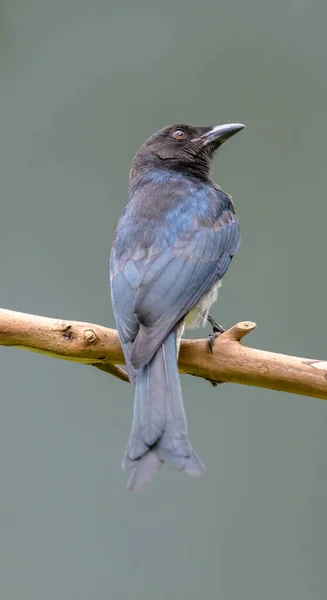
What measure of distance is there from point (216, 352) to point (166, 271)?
34 cm

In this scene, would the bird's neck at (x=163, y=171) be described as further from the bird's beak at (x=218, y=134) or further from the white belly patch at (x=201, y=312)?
the white belly patch at (x=201, y=312)

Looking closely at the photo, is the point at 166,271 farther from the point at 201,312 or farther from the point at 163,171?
the point at 163,171

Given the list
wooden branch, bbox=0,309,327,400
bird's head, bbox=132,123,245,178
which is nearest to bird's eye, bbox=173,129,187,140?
bird's head, bbox=132,123,245,178

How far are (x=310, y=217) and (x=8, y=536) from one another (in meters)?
2.32

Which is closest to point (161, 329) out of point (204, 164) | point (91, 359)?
point (91, 359)

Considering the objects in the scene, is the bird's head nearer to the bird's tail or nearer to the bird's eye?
the bird's eye

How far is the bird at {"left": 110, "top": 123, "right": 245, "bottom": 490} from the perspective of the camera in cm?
239

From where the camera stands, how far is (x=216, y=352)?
2.73 meters

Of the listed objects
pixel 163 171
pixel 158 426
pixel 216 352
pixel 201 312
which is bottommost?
pixel 158 426

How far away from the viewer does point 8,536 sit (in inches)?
160

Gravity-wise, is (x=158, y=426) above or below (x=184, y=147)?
below

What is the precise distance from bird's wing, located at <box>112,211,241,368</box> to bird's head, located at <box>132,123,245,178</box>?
22.9 inches

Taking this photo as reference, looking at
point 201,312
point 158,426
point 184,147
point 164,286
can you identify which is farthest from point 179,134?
point 158,426

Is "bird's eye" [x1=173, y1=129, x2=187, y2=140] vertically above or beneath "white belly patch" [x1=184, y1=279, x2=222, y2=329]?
above
